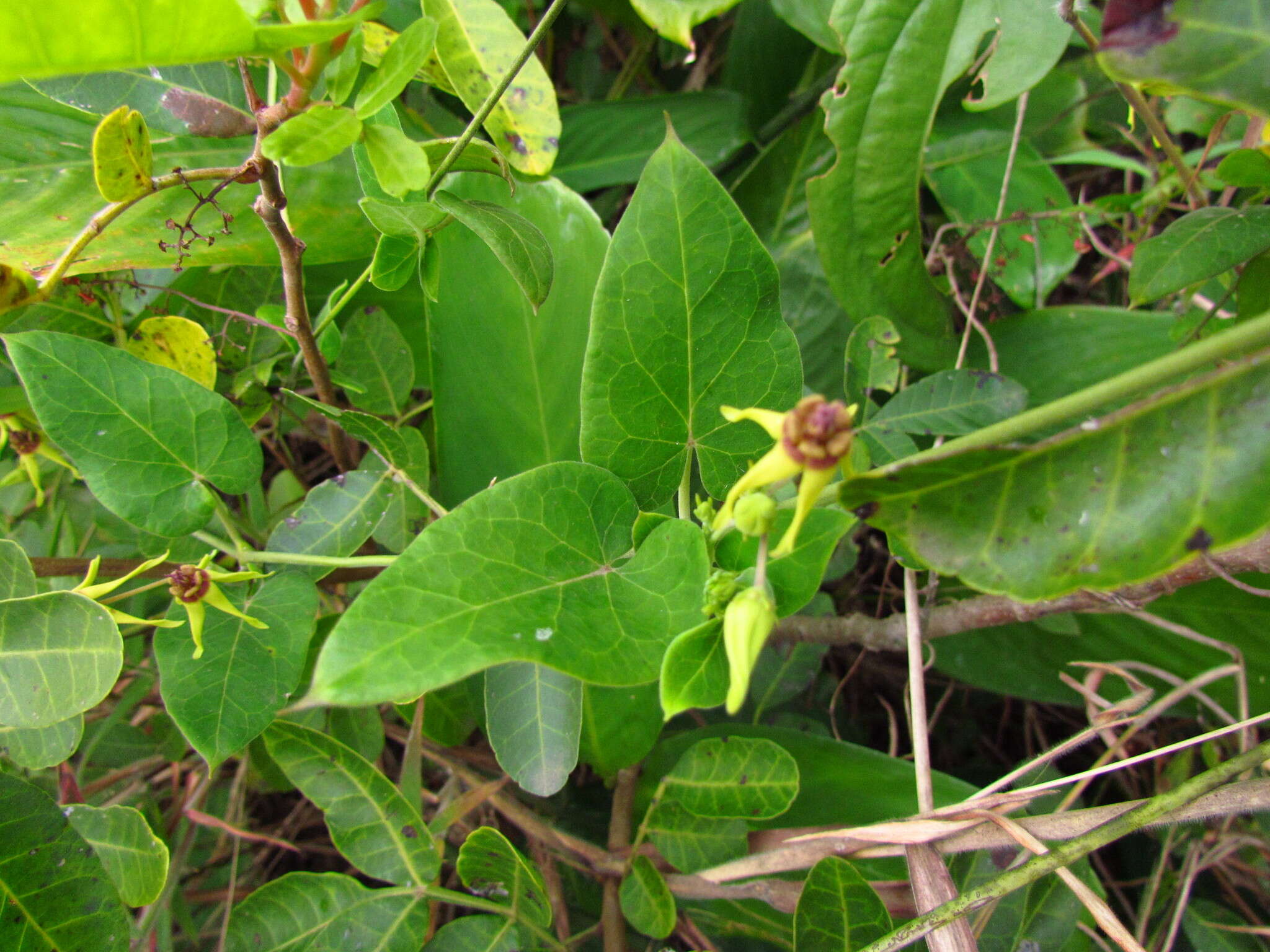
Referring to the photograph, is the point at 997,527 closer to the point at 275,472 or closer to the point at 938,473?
the point at 938,473

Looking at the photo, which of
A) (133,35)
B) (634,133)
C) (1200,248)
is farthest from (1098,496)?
(634,133)

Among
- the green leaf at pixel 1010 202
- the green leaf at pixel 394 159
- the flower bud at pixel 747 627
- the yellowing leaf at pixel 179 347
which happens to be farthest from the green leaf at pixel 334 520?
the green leaf at pixel 1010 202

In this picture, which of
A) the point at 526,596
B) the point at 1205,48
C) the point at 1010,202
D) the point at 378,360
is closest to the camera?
the point at 1205,48

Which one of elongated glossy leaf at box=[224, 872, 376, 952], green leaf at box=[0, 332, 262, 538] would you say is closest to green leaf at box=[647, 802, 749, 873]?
elongated glossy leaf at box=[224, 872, 376, 952]

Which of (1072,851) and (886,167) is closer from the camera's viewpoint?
(1072,851)

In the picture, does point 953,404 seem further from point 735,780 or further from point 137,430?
point 137,430

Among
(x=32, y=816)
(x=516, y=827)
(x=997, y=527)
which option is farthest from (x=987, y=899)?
(x=32, y=816)
